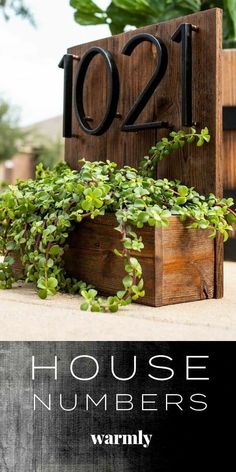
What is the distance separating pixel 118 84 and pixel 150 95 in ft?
0.55

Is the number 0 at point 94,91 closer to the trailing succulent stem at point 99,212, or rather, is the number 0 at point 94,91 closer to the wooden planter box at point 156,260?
the trailing succulent stem at point 99,212

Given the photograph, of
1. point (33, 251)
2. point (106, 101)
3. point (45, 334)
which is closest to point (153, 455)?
point (45, 334)

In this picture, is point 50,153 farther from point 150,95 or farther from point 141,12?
point 150,95

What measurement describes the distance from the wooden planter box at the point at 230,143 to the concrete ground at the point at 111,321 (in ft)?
3.19

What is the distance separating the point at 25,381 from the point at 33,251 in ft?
2.64

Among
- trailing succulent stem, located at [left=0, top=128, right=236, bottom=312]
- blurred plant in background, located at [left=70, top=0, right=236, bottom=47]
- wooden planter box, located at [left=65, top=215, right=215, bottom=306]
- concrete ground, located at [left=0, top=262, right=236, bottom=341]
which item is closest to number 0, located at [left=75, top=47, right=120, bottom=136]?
trailing succulent stem, located at [left=0, top=128, right=236, bottom=312]

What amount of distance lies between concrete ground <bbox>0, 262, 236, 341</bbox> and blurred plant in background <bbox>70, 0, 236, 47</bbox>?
2148mm

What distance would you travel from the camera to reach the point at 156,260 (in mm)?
1608

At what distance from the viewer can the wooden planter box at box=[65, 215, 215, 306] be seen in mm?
1625

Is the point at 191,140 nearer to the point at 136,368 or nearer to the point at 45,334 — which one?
the point at 45,334

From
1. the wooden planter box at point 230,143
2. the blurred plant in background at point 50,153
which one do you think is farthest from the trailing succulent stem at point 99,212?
the blurred plant in background at point 50,153

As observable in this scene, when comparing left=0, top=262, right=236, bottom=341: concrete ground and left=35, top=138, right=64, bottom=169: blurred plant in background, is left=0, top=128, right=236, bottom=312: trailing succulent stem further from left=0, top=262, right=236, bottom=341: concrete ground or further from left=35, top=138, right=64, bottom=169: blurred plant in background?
left=35, top=138, right=64, bottom=169: blurred plant in background

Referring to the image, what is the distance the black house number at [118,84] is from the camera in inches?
70.5

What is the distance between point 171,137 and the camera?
74.7 inches
